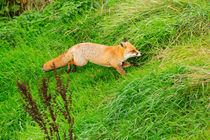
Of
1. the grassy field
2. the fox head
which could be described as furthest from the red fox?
the grassy field

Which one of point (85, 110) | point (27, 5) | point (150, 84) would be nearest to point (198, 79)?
point (150, 84)

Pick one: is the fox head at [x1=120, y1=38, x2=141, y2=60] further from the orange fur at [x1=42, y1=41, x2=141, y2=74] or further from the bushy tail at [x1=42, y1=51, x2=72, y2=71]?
the bushy tail at [x1=42, y1=51, x2=72, y2=71]

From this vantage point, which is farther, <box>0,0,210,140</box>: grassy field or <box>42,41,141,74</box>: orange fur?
<box>42,41,141,74</box>: orange fur

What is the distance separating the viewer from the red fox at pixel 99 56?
5379 mm

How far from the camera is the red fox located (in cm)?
538

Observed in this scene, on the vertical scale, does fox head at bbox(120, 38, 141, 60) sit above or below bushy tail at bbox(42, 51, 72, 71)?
above

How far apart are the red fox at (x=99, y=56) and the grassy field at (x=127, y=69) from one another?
0.21 meters

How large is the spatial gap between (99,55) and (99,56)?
22 mm

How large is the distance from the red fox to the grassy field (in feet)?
0.70

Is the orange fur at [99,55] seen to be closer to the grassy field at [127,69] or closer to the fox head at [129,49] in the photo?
the fox head at [129,49]

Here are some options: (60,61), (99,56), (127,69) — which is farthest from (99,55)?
(60,61)

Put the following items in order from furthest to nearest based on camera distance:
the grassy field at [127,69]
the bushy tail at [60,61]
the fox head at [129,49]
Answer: the bushy tail at [60,61]
the fox head at [129,49]
the grassy field at [127,69]

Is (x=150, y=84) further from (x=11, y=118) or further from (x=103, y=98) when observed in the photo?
(x=11, y=118)

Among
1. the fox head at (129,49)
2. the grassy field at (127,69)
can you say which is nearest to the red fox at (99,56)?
the fox head at (129,49)
